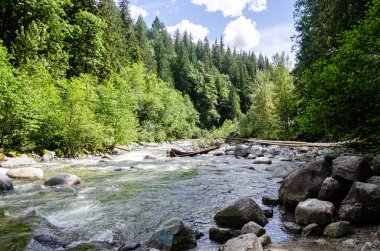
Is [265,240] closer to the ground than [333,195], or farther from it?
closer to the ground

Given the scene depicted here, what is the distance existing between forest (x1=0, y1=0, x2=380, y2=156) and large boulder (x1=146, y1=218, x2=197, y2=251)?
4908 millimetres

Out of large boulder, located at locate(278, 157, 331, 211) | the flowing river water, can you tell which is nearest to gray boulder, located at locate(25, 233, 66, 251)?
the flowing river water

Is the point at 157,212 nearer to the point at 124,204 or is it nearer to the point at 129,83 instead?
the point at 124,204

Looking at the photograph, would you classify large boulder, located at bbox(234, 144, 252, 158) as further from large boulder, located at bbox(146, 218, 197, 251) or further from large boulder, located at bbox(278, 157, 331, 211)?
large boulder, located at bbox(146, 218, 197, 251)

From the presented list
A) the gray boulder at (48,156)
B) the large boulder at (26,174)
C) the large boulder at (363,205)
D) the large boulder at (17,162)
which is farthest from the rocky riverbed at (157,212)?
the gray boulder at (48,156)

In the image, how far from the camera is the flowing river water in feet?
17.0

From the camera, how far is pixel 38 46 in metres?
23.0

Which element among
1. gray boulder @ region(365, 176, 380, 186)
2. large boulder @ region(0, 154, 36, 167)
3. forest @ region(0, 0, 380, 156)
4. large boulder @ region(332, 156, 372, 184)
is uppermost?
forest @ region(0, 0, 380, 156)

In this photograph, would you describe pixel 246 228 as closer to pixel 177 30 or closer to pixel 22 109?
pixel 22 109

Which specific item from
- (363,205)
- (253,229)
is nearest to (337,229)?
(363,205)

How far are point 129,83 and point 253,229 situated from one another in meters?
35.1

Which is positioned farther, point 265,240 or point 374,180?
point 374,180

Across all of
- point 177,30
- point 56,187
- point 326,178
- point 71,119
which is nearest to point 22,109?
point 71,119

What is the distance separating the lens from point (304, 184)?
20.8 feet
